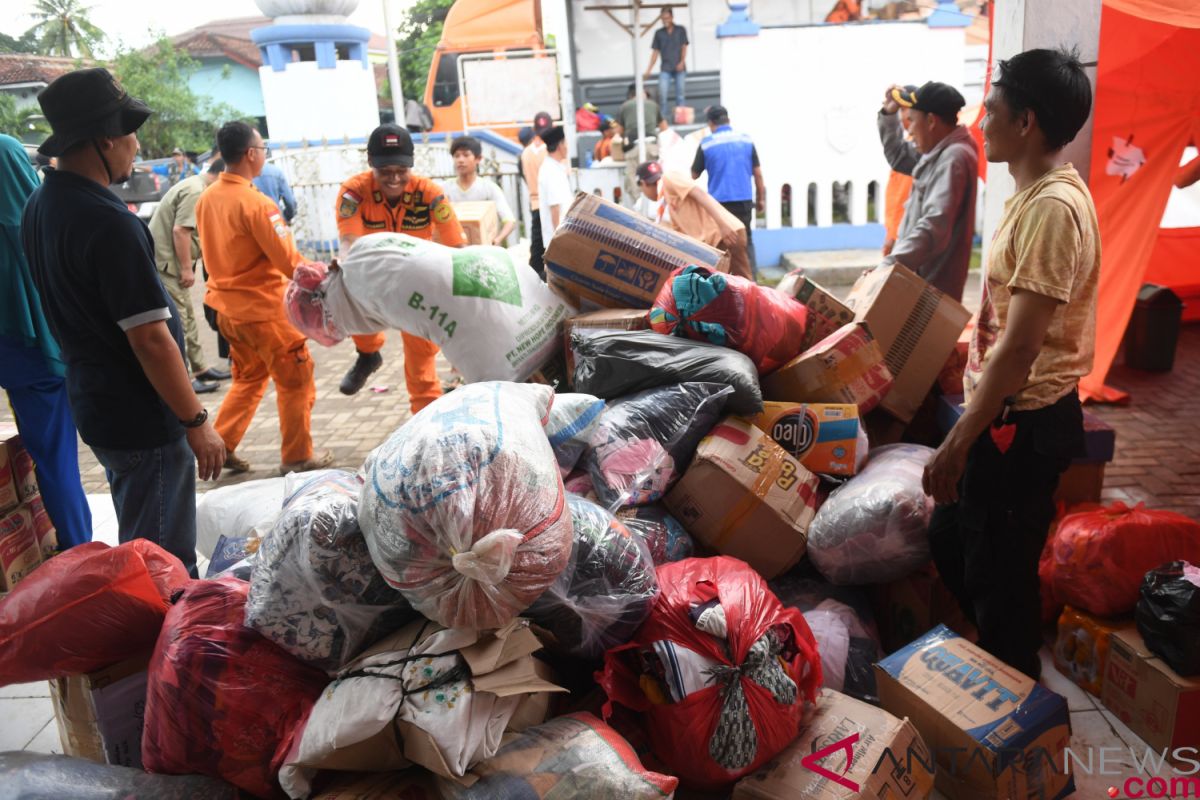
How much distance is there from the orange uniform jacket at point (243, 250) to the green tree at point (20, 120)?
2.95ft

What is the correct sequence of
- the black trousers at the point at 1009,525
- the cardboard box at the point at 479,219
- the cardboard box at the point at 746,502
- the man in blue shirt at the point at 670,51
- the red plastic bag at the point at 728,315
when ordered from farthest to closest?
the man in blue shirt at the point at 670,51 → the cardboard box at the point at 479,219 → the red plastic bag at the point at 728,315 → the cardboard box at the point at 746,502 → the black trousers at the point at 1009,525

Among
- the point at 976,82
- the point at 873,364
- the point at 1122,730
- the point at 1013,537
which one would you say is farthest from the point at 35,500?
the point at 976,82

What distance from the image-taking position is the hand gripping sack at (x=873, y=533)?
8.41ft

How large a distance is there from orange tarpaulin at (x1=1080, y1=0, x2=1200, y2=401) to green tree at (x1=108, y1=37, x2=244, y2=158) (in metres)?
14.8

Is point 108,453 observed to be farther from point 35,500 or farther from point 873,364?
point 873,364

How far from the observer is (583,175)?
1207 centimetres

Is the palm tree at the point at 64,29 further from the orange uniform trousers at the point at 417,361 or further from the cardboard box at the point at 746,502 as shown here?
the cardboard box at the point at 746,502

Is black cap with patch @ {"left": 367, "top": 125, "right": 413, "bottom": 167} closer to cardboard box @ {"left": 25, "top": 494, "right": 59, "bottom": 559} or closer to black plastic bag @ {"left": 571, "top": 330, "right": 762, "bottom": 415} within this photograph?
black plastic bag @ {"left": 571, "top": 330, "right": 762, "bottom": 415}

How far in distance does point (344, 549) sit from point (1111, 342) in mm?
4476

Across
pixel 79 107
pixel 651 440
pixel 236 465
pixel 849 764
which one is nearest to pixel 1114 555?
pixel 849 764

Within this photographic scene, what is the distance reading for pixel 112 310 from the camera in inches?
99.3

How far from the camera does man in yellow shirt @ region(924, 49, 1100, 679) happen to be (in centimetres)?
203

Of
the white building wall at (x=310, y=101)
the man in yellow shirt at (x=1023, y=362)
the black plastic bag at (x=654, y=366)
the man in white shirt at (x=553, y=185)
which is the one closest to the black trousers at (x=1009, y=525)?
the man in yellow shirt at (x=1023, y=362)

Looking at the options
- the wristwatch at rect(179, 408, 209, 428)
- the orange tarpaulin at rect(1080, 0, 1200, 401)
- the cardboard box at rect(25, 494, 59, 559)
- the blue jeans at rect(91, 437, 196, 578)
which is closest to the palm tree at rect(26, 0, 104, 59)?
the cardboard box at rect(25, 494, 59, 559)
